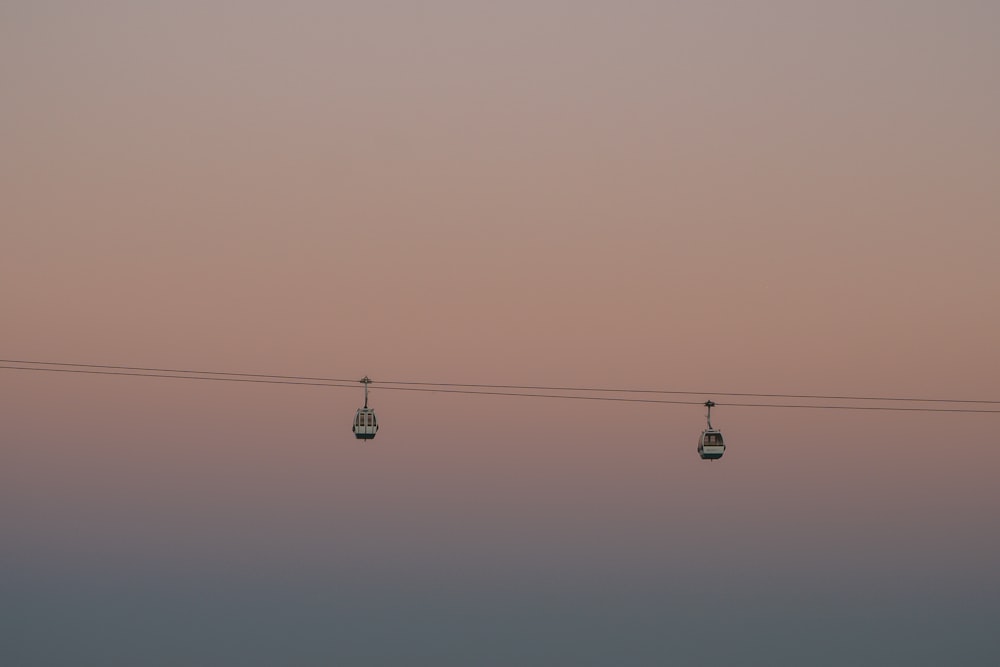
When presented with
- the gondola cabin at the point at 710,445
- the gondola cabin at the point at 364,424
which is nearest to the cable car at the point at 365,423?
the gondola cabin at the point at 364,424

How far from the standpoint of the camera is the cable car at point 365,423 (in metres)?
38.4

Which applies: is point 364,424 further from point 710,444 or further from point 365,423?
point 710,444

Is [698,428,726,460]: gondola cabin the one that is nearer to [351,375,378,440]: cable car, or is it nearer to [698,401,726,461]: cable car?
[698,401,726,461]: cable car

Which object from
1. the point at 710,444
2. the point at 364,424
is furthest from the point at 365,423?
the point at 710,444

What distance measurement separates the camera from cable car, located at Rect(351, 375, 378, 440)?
3844cm

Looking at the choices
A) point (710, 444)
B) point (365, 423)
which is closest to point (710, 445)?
point (710, 444)

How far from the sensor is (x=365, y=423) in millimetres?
38656

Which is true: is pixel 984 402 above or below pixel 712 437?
above

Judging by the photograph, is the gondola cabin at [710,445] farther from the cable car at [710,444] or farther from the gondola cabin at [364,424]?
the gondola cabin at [364,424]

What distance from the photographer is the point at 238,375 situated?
46.0m

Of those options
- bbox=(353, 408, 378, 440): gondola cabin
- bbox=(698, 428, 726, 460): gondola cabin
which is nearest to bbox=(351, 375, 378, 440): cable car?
bbox=(353, 408, 378, 440): gondola cabin

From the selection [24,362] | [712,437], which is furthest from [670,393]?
[24,362]

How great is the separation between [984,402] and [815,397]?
20.2ft

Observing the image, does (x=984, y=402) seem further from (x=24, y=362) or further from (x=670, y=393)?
(x=24, y=362)
